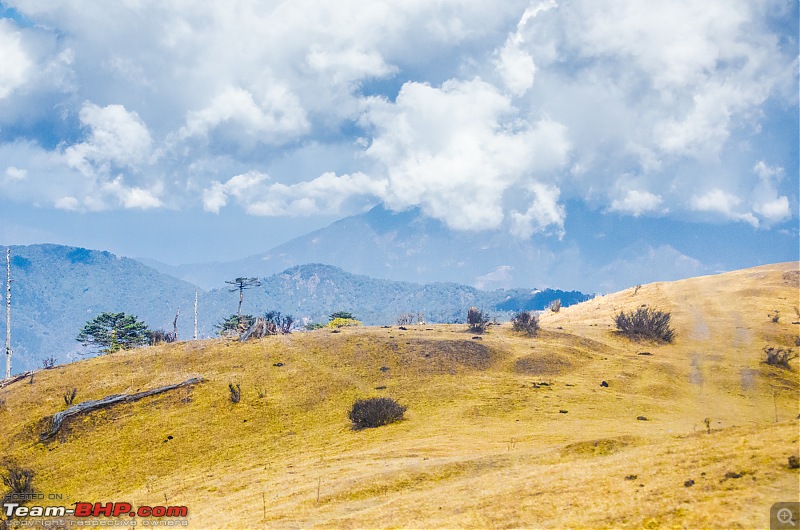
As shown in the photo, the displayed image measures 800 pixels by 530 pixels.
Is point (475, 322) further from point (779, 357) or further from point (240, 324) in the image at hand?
point (240, 324)

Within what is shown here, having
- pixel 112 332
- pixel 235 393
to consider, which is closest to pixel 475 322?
pixel 235 393

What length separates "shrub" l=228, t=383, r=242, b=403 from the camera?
39.9 metres

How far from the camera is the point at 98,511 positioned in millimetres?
24484

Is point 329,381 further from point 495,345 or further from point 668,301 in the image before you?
point 668,301

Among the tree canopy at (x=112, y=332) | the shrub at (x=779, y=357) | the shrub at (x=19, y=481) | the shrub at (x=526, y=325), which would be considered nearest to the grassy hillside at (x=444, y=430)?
the shrub at (x=19, y=481)

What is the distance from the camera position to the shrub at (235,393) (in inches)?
1570

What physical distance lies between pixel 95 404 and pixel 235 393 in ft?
35.8

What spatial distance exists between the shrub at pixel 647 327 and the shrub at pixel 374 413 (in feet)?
123

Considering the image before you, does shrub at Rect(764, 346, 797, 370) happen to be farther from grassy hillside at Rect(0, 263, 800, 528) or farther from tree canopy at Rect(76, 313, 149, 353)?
tree canopy at Rect(76, 313, 149, 353)

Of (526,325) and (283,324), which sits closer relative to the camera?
(526,325)

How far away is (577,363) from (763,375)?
52.7ft

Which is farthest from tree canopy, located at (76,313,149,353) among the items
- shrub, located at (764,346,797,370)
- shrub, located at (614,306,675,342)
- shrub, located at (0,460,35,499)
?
shrub, located at (764,346,797,370)

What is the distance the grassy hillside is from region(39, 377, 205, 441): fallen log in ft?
2.32

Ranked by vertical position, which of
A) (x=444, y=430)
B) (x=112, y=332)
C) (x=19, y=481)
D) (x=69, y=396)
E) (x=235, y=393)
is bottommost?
(x=19, y=481)
